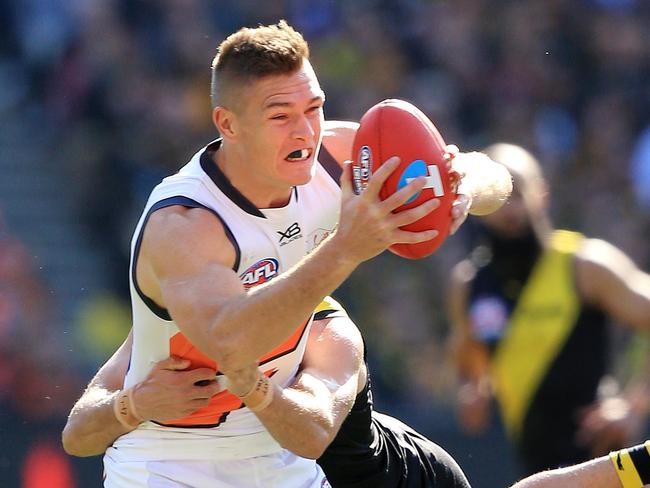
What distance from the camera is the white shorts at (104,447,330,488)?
443 cm

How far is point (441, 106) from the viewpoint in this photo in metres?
10.3

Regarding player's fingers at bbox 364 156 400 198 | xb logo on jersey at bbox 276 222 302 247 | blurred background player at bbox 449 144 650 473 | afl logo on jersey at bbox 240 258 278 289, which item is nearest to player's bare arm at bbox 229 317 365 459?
afl logo on jersey at bbox 240 258 278 289

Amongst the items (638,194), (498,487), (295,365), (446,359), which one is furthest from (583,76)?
(295,365)

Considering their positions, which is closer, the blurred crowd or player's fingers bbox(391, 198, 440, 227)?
player's fingers bbox(391, 198, 440, 227)

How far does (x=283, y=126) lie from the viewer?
4.12m

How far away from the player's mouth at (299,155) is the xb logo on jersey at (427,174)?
1.68 feet

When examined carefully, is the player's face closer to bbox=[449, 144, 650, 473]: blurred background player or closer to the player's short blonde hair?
the player's short blonde hair

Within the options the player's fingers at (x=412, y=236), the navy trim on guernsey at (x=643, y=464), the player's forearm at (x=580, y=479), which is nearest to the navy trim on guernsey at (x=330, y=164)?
the player's fingers at (x=412, y=236)

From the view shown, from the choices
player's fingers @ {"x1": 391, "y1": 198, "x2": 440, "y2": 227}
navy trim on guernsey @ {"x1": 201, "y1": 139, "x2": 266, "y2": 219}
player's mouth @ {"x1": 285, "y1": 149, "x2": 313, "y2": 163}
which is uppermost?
player's fingers @ {"x1": 391, "y1": 198, "x2": 440, "y2": 227}

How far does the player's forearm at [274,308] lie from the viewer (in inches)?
141

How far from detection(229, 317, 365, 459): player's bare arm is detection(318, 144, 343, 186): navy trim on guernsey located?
533mm

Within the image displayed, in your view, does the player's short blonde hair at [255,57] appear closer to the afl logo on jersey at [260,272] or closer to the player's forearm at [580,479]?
the afl logo on jersey at [260,272]

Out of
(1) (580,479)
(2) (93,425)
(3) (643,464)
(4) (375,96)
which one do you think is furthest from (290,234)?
(4) (375,96)

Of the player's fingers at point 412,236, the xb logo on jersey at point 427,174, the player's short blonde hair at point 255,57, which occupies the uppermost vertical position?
the player's short blonde hair at point 255,57
